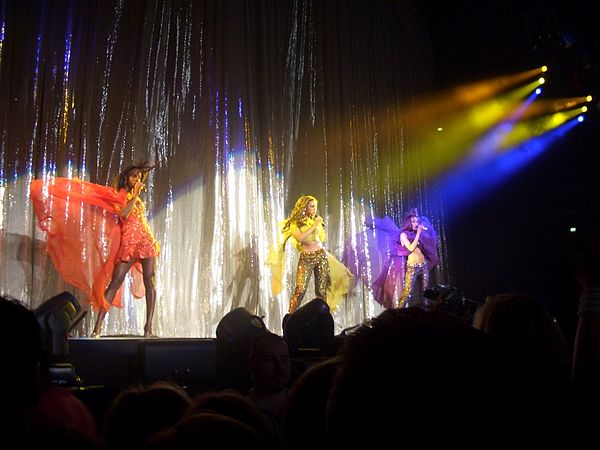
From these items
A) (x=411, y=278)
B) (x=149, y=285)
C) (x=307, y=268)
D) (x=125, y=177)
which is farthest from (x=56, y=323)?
(x=411, y=278)

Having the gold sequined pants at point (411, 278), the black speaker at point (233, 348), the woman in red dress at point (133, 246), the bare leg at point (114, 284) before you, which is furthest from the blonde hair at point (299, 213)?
the black speaker at point (233, 348)

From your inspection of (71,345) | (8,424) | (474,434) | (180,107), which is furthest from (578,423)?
(180,107)

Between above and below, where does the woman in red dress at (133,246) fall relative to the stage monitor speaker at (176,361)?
above

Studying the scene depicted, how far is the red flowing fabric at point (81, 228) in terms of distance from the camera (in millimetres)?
7309

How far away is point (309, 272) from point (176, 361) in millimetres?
4626

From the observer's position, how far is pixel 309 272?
8898mm

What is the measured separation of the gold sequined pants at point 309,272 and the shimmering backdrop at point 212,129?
579 mm

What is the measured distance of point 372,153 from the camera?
439 inches

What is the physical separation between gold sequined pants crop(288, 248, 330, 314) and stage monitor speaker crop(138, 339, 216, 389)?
4414mm

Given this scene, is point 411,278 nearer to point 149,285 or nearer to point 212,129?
point 212,129

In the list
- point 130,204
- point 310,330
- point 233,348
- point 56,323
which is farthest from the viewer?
point 130,204

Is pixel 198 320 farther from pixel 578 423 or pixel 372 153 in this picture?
pixel 578 423

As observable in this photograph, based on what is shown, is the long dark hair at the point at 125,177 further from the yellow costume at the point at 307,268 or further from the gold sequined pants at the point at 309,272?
the gold sequined pants at the point at 309,272

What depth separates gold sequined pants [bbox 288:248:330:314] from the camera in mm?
8898
